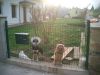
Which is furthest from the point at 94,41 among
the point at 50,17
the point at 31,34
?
the point at 50,17

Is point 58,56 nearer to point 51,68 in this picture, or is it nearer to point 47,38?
point 51,68

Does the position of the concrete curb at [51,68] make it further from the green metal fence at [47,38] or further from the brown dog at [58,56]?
the green metal fence at [47,38]

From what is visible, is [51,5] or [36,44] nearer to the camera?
[36,44]

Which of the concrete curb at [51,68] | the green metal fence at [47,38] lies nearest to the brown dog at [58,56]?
the concrete curb at [51,68]

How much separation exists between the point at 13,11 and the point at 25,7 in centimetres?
266

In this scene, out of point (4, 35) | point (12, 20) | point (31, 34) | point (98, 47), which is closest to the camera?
point (98, 47)

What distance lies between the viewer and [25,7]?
23094 millimetres

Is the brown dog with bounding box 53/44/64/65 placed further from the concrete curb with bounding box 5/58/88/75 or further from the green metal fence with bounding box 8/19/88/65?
the green metal fence with bounding box 8/19/88/65

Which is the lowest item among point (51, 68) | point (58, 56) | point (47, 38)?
point (51, 68)

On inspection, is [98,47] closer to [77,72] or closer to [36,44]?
[77,72]

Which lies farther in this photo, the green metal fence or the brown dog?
the green metal fence

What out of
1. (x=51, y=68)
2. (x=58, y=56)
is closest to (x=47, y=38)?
(x=58, y=56)

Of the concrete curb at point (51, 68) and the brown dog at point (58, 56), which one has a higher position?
the brown dog at point (58, 56)

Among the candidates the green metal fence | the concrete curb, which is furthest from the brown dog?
the green metal fence
